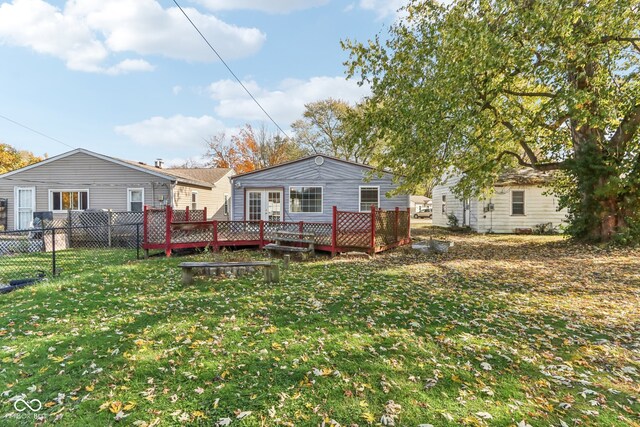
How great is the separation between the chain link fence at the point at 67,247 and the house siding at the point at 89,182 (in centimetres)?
146

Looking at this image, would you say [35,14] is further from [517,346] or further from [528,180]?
[528,180]

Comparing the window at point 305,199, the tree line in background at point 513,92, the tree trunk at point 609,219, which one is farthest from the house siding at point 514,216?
the window at point 305,199

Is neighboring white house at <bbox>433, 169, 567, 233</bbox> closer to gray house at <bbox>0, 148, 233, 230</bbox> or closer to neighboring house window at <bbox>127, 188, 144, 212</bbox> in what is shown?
gray house at <bbox>0, 148, 233, 230</bbox>

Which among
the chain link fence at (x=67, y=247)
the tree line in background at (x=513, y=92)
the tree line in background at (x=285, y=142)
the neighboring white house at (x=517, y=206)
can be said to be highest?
the tree line in background at (x=285, y=142)

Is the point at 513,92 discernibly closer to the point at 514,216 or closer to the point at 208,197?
the point at 514,216

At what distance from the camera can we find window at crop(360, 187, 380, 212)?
48.0ft

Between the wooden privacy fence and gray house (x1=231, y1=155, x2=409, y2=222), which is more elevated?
gray house (x1=231, y1=155, x2=409, y2=222)

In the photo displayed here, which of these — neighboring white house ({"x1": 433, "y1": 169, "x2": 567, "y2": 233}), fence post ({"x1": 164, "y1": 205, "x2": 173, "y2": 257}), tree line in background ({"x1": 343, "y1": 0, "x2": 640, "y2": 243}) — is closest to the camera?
tree line in background ({"x1": 343, "y1": 0, "x2": 640, "y2": 243})

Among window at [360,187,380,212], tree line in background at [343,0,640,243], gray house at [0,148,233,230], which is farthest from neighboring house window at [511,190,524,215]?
gray house at [0,148,233,230]

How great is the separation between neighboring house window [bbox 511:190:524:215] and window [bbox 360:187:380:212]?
31.1 ft

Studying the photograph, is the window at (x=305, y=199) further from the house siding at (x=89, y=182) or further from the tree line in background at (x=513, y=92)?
the house siding at (x=89, y=182)

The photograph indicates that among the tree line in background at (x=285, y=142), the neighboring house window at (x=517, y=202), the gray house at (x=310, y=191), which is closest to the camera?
the gray house at (x=310, y=191)

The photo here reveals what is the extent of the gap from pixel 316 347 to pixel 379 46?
440 inches

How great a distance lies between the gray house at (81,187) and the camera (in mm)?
15961
